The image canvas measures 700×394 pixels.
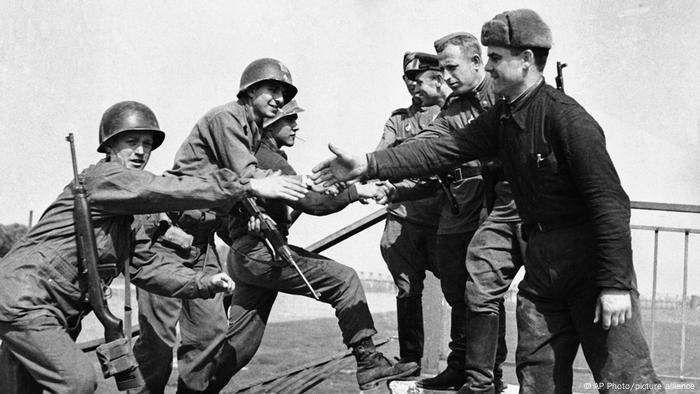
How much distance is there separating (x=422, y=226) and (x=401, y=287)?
1.46 feet

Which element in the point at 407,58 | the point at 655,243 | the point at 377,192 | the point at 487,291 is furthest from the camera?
the point at 655,243

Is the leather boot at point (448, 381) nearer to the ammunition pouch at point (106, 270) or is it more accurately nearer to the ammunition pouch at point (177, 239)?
the ammunition pouch at point (177, 239)

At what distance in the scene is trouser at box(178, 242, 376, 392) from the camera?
622cm

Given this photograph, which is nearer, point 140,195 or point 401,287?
point 140,195

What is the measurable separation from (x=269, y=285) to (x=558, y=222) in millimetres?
2571

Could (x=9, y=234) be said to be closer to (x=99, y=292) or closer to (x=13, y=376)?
(x=13, y=376)

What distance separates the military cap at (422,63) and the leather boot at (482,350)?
2046 mm

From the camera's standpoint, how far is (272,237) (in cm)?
612

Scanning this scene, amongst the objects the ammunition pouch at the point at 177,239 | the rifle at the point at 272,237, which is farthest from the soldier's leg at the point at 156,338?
the rifle at the point at 272,237

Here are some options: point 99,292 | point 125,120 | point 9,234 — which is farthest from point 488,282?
point 9,234

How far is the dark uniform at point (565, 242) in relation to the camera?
157 inches

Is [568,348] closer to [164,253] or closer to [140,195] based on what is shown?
[140,195]

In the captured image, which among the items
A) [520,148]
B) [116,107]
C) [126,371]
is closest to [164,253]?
[116,107]

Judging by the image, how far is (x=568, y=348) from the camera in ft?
14.0
